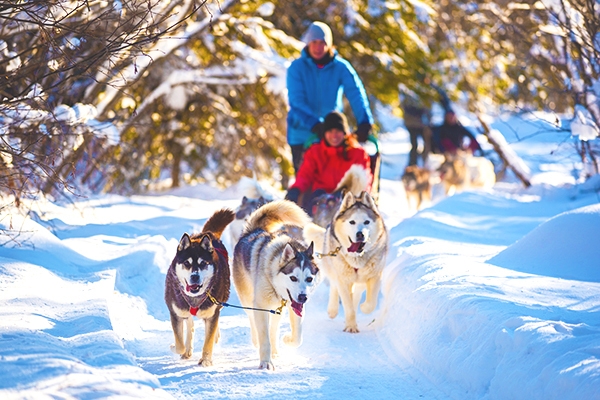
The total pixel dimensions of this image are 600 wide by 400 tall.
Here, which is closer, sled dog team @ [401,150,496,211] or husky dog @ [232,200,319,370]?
husky dog @ [232,200,319,370]

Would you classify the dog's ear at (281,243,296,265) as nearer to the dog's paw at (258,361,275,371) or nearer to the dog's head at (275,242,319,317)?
the dog's head at (275,242,319,317)

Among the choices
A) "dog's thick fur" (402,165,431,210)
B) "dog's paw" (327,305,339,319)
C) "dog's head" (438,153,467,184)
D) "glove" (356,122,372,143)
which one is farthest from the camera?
"dog's head" (438,153,467,184)

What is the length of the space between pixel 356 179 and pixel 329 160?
664mm

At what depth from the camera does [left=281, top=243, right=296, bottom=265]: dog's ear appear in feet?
15.3

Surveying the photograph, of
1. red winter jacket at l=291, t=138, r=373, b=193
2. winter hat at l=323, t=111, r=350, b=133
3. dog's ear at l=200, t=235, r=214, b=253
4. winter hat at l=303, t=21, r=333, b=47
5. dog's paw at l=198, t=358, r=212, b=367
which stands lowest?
dog's paw at l=198, t=358, r=212, b=367

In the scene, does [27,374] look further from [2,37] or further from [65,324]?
[2,37]

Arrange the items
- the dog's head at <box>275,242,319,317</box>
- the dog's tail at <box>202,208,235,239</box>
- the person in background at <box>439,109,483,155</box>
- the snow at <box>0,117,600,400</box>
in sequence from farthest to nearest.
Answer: the person in background at <box>439,109,483,155</box>
the dog's tail at <box>202,208,235,239</box>
the dog's head at <box>275,242,319,317</box>
the snow at <box>0,117,600,400</box>

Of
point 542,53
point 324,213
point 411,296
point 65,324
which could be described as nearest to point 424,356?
point 411,296

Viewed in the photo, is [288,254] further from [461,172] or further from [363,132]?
[461,172]

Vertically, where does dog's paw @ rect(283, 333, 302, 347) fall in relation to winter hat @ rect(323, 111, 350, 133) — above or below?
below

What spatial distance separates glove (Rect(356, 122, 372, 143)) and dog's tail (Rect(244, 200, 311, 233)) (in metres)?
2.15

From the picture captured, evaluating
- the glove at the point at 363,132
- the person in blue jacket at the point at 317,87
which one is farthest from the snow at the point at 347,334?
the person in blue jacket at the point at 317,87

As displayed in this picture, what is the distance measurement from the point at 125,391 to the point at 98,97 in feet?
26.0

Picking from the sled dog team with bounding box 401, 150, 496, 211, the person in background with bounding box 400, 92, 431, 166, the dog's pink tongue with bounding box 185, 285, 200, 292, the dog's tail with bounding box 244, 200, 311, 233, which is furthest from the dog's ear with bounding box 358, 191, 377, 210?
the person in background with bounding box 400, 92, 431, 166
